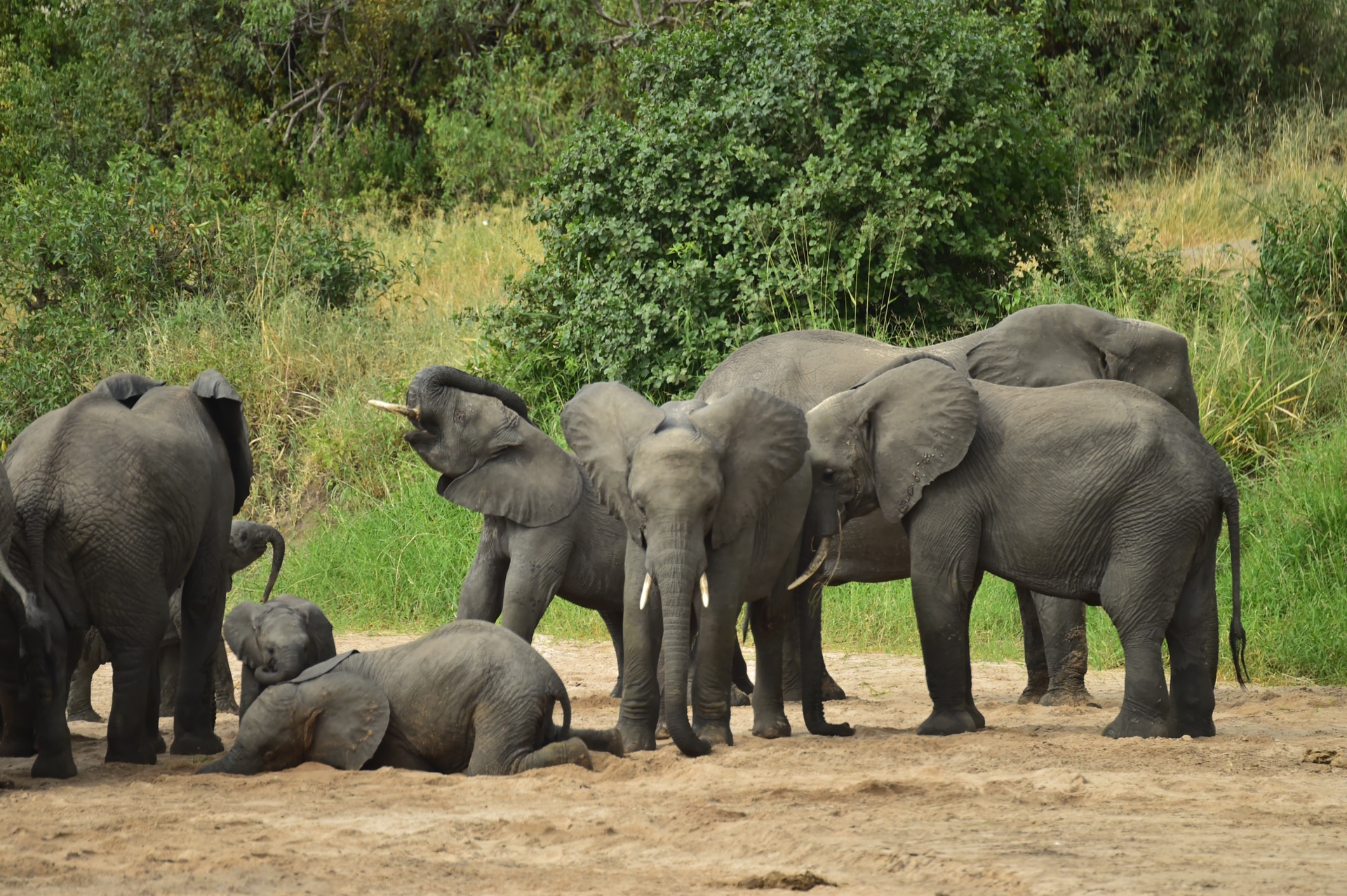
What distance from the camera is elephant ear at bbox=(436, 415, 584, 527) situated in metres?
7.73

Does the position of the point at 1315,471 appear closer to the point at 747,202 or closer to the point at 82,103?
the point at 747,202

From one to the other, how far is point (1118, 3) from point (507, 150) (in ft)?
26.6

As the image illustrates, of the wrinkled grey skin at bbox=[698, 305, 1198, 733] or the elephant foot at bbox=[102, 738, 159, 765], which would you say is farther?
the wrinkled grey skin at bbox=[698, 305, 1198, 733]

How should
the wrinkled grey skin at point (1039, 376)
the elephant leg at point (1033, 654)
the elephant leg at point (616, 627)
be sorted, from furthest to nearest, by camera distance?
the elephant leg at point (1033, 654) < the wrinkled grey skin at point (1039, 376) < the elephant leg at point (616, 627)

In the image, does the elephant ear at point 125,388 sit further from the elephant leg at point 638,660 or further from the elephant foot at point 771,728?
the elephant foot at point 771,728

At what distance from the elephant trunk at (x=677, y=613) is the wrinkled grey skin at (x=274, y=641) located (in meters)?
1.39

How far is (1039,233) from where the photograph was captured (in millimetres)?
14164

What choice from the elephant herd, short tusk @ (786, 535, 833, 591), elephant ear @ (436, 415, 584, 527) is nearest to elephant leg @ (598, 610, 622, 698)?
the elephant herd

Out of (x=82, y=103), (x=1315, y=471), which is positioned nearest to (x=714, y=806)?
(x=1315, y=471)

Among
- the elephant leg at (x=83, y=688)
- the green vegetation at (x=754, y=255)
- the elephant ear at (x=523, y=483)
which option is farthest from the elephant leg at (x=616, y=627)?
the green vegetation at (x=754, y=255)

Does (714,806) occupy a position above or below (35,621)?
below

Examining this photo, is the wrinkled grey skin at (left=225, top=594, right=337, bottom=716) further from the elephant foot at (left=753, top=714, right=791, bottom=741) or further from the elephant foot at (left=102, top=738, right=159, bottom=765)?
the elephant foot at (left=753, top=714, right=791, bottom=741)

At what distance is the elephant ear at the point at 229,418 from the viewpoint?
7.25 metres

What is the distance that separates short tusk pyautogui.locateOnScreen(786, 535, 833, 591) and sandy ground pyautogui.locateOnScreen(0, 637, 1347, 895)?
67 cm
